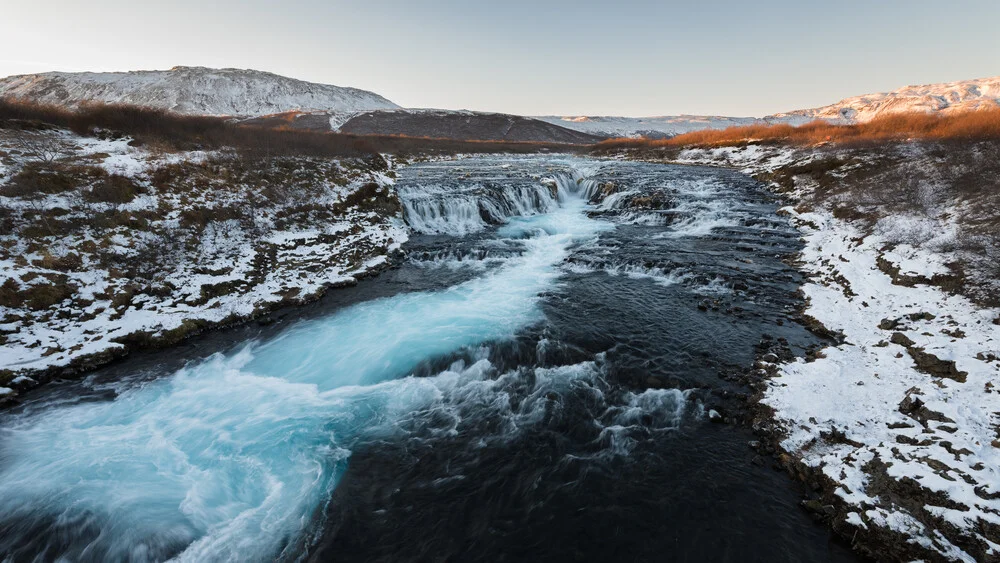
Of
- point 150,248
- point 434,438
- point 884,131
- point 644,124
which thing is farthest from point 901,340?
point 644,124

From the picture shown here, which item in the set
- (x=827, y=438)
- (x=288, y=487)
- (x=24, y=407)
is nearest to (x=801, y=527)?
(x=827, y=438)

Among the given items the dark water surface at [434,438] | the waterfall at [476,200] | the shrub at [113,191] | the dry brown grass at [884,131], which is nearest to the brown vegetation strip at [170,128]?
the shrub at [113,191]

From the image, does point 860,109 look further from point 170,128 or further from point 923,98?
point 170,128

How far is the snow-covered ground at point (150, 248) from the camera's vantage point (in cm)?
962

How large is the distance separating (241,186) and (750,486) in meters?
21.1

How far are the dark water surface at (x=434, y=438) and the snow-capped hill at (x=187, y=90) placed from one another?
136473 mm

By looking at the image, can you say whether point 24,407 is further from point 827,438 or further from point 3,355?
point 827,438

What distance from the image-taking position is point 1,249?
34.2 feet

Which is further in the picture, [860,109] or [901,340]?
[860,109]

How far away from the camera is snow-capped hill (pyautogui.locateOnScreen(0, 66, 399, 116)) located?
358ft

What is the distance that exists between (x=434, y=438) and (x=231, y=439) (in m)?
3.97

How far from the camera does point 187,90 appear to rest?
121875 mm

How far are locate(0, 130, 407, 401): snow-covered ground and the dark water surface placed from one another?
129 centimetres

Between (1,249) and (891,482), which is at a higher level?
(1,249)
